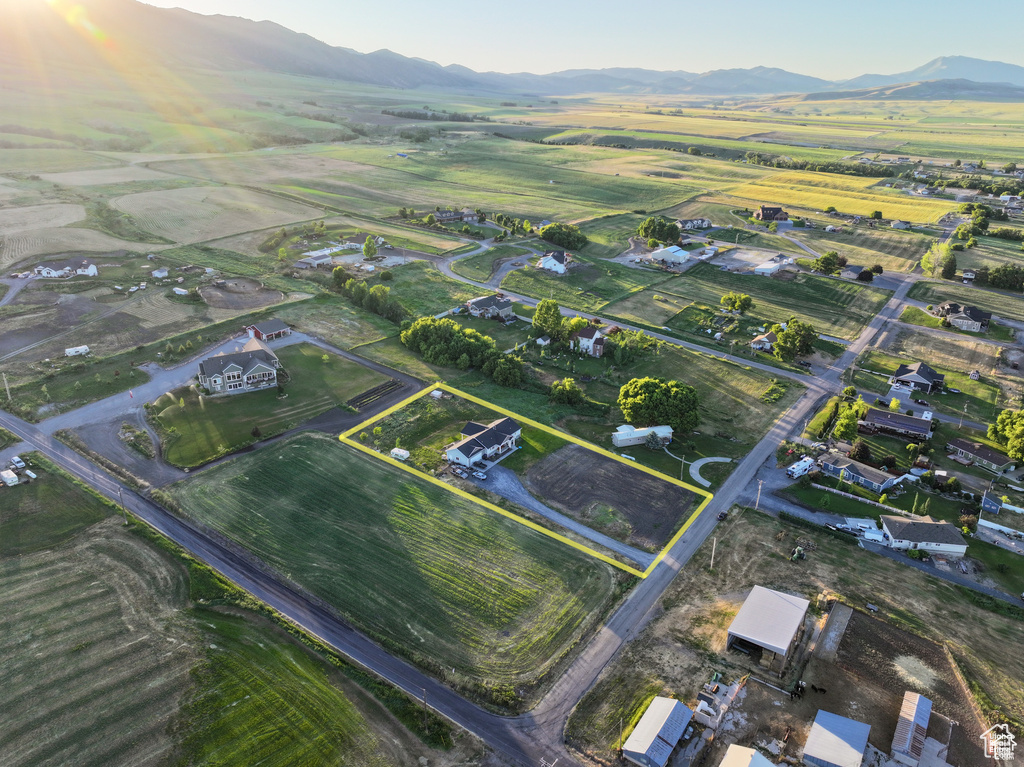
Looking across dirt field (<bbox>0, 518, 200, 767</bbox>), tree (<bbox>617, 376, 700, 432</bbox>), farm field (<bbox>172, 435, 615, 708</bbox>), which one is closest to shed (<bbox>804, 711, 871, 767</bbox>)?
farm field (<bbox>172, 435, 615, 708</bbox>)

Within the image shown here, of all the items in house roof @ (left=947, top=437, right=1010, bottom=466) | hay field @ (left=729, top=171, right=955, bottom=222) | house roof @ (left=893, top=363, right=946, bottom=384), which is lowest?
house roof @ (left=947, top=437, right=1010, bottom=466)

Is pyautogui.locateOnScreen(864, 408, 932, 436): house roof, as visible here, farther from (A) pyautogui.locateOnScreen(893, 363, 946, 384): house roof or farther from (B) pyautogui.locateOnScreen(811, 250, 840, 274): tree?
(B) pyautogui.locateOnScreen(811, 250, 840, 274): tree

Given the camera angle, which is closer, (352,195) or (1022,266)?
(1022,266)

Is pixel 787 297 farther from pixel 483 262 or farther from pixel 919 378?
pixel 483 262

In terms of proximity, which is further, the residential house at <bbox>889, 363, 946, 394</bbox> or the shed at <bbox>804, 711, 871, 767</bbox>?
the residential house at <bbox>889, 363, 946, 394</bbox>

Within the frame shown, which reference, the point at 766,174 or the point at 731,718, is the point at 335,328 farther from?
the point at 766,174

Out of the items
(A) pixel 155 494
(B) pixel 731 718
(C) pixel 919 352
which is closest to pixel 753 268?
(C) pixel 919 352
